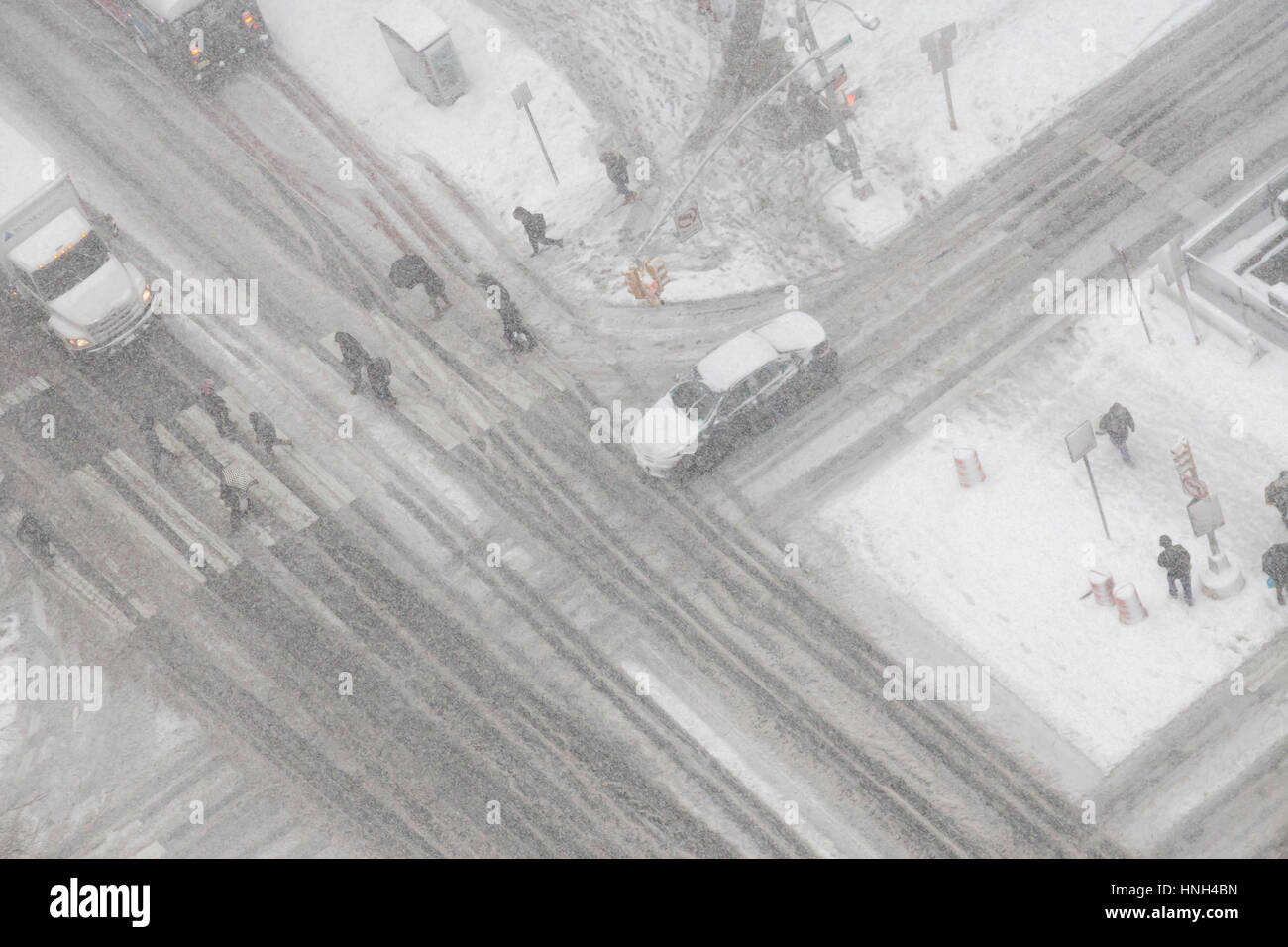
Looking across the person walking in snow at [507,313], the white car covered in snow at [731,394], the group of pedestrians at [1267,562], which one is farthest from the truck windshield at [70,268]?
the group of pedestrians at [1267,562]

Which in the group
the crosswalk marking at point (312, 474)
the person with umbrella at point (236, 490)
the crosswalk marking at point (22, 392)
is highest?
the crosswalk marking at point (22, 392)

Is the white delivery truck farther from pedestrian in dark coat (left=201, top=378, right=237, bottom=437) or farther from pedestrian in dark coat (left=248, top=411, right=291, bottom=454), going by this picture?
pedestrian in dark coat (left=248, top=411, right=291, bottom=454)

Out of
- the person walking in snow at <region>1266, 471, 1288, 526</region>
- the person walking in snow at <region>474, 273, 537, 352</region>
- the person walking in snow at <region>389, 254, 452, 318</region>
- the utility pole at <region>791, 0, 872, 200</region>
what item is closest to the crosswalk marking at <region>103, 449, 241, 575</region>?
the person walking in snow at <region>389, 254, 452, 318</region>

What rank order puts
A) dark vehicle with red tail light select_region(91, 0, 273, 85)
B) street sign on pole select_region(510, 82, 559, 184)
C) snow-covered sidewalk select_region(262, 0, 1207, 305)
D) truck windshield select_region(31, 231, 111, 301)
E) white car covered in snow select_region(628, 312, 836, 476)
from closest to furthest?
white car covered in snow select_region(628, 312, 836, 476) → truck windshield select_region(31, 231, 111, 301) → street sign on pole select_region(510, 82, 559, 184) → snow-covered sidewalk select_region(262, 0, 1207, 305) → dark vehicle with red tail light select_region(91, 0, 273, 85)

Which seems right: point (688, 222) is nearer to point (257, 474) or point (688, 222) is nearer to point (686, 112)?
point (686, 112)

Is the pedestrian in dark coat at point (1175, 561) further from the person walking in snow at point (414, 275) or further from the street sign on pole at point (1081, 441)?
the person walking in snow at point (414, 275)

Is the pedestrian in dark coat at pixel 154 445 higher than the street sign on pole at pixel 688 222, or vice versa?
the pedestrian in dark coat at pixel 154 445

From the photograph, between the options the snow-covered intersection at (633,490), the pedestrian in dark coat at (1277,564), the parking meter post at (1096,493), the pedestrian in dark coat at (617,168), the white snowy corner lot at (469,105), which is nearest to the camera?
the pedestrian in dark coat at (1277,564)
